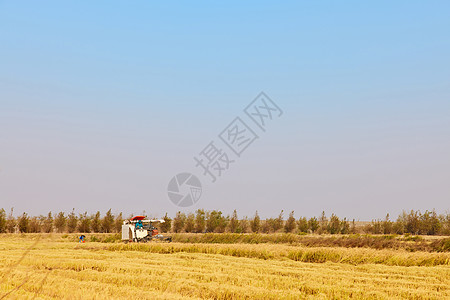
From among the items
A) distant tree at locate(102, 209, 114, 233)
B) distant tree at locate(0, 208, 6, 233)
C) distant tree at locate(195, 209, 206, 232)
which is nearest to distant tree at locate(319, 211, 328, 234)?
distant tree at locate(195, 209, 206, 232)

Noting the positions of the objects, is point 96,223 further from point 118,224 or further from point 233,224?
point 233,224

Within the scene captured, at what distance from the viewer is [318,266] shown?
17344mm

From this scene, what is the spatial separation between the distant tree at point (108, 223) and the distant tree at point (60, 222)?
5.02 m

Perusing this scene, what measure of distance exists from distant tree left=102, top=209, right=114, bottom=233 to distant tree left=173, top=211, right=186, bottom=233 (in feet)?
23.0

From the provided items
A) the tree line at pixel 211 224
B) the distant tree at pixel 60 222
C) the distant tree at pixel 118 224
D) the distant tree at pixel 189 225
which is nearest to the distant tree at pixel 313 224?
the tree line at pixel 211 224

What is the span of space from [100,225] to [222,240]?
65.2 ft

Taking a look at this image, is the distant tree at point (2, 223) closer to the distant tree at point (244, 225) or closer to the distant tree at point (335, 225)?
the distant tree at point (244, 225)

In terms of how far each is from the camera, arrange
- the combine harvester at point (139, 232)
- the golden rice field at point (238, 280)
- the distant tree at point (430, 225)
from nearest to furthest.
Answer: the golden rice field at point (238, 280)
the combine harvester at point (139, 232)
the distant tree at point (430, 225)

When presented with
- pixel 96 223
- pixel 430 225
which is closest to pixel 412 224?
pixel 430 225

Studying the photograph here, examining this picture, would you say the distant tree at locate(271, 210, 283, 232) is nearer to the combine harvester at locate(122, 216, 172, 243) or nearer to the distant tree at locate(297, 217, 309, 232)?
the distant tree at locate(297, 217, 309, 232)

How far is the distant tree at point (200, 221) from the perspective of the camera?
47.2m

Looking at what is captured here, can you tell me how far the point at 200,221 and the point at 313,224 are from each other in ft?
42.0

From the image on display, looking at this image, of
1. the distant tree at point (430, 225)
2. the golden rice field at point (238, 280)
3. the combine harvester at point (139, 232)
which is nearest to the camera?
the golden rice field at point (238, 280)

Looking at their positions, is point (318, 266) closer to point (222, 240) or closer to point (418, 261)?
point (418, 261)
